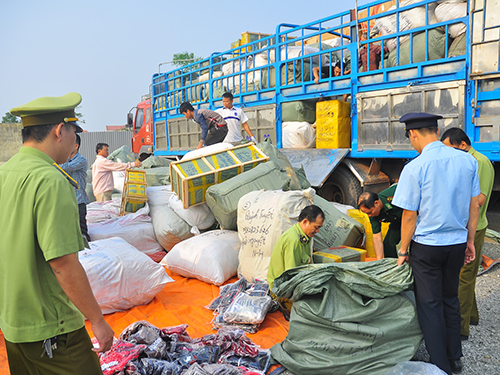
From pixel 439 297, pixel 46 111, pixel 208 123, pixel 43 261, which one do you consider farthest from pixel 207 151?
pixel 43 261

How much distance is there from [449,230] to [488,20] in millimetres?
2921

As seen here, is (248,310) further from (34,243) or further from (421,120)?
(34,243)

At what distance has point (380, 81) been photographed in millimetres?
5121

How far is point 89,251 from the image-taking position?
347 cm

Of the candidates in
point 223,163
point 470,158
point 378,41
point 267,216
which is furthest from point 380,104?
point 470,158

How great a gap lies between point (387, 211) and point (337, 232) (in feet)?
3.02

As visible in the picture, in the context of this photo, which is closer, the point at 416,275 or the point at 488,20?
the point at 416,275

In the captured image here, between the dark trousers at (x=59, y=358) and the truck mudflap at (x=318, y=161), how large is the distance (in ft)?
13.9

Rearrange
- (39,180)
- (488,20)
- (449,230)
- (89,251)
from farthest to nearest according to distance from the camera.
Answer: (488,20) < (89,251) < (449,230) < (39,180)

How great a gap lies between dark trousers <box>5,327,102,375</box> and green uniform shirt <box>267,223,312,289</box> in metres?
1.75

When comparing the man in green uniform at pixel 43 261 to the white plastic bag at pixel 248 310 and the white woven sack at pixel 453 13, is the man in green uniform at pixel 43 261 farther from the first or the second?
the white woven sack at pixel 453 13

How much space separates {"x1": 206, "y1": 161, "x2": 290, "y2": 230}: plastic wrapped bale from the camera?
4.12 m

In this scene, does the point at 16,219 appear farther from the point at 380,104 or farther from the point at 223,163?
the point at 380,104

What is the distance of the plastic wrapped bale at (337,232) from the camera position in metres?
3.89
